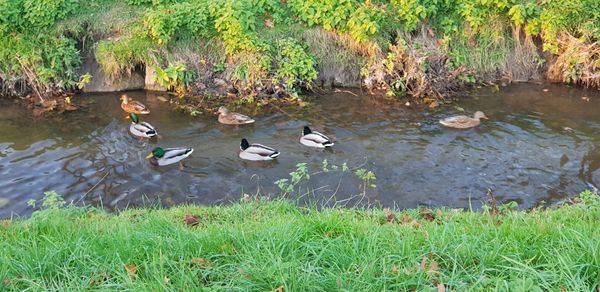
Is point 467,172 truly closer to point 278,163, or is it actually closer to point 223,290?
point 278,163

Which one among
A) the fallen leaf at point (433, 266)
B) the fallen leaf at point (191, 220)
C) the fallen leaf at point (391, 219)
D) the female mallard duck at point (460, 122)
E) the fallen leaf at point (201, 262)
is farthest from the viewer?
the female mallard duck at point (460, 122)

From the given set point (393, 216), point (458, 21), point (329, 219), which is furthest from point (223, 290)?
point (458, 21)

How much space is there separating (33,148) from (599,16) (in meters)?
11.3

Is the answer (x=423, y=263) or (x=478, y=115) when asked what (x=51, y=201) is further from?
(x=478, y=115)

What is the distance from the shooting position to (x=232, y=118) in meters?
11.1

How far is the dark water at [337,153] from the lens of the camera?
863 cm

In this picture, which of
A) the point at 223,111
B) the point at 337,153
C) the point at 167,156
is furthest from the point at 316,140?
the point at 167,156

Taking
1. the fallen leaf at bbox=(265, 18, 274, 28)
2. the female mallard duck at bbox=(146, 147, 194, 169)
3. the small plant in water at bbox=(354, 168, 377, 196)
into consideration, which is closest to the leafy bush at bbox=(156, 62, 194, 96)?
the fallen leaf at bbox=(265, 18, 274, 28)

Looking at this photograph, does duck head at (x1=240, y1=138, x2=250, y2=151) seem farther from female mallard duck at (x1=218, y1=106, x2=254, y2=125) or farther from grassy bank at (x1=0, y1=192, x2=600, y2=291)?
grassy bank at (x1=0, y1=192, x2=600, y2=291)

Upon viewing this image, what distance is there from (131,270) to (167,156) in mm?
5630

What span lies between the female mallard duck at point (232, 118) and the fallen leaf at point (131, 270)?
6.95 meters

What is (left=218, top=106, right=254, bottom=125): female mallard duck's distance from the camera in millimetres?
11031

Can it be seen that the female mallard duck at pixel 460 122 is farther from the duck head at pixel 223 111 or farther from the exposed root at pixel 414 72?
the duck head at pixel 223 111

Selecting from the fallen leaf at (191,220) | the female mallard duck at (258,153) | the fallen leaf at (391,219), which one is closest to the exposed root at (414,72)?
the female mallard duck at (258,153)
